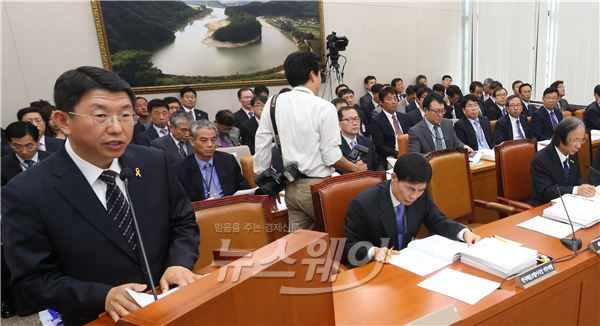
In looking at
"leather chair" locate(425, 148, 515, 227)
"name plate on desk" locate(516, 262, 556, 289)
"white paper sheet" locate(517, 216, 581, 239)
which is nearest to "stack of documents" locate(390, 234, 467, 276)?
"name plate on desk" locate(516, 262, 556, 289)

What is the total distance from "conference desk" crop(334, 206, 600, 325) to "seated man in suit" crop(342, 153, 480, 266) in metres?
0.24

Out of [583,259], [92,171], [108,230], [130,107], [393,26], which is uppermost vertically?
[393,26]

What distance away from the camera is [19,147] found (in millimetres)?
3043

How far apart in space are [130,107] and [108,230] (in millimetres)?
343

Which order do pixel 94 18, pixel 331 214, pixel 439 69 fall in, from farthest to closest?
pixel 439 69 < pixel 94 18 < pixel 331 214

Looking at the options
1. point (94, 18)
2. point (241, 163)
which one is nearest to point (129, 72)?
point (94, 18)

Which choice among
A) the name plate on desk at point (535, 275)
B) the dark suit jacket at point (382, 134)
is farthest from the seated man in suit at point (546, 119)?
the name plate on desk at point (535, 275)

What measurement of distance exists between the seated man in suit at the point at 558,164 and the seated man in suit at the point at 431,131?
1.06m

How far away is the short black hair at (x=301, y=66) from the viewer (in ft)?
7.49

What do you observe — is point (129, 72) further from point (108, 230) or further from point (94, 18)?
point (108, 230)

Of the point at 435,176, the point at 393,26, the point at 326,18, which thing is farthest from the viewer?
the point at 393,26

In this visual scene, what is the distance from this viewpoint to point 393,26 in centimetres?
770

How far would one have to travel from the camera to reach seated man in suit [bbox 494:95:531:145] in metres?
4.54

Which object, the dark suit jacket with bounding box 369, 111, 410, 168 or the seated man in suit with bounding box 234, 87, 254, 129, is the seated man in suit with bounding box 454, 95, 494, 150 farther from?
the seated man in suit with bounding box 234, 87, 254, 129
